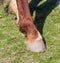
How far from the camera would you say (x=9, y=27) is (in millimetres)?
4543

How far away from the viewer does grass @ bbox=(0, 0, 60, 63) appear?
360 cm

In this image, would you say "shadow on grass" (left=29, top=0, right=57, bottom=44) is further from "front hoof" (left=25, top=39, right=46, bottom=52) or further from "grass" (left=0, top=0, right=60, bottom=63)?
"front hoof" (left=25, top=39, right=46, bottom=52)

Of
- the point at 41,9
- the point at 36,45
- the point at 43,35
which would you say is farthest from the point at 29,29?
the point at 41,9

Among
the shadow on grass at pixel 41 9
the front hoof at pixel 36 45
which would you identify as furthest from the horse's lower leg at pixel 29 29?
the shadow on grass at pixel 41 9

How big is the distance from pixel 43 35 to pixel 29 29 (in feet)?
1.72

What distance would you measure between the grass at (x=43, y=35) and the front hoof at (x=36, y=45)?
0.05 meters

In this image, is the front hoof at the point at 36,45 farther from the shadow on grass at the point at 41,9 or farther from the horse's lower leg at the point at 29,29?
the shadow on grass at the point at 41,9

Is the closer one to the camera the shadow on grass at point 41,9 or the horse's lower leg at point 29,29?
the horse's lower leg at point 29,29

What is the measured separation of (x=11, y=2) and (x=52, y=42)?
1.27 m

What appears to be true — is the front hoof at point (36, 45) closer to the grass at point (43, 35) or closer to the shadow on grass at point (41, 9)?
the grass at point (43, 35)

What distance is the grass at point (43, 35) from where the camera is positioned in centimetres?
360

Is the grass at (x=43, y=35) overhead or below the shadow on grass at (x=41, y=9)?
below

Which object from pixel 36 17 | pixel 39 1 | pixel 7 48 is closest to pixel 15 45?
pixel 7 48

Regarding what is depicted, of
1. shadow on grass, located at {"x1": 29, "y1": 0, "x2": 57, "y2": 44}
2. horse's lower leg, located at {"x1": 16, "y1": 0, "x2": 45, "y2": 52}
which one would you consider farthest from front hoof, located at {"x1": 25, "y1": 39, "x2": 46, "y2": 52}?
shadow on grass, located at {"x1": 29, "y1": 0, "x2": 57, "y2": 44}
